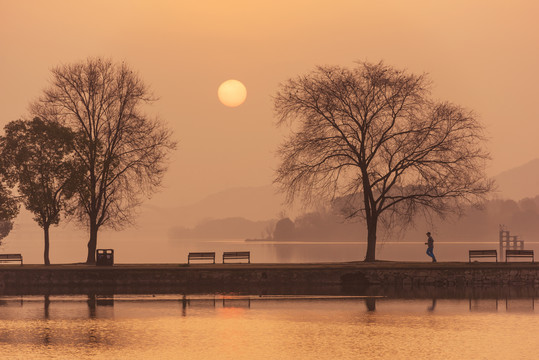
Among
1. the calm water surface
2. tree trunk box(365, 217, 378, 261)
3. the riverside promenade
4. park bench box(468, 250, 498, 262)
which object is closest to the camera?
the calm water surface

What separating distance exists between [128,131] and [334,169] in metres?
15.0

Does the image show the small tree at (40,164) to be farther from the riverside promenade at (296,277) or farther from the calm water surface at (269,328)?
the calm water surface at (269,328)

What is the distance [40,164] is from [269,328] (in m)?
32.6

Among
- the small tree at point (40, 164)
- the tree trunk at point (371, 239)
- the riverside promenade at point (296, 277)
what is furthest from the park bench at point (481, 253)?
the small tree at point (40, 164)

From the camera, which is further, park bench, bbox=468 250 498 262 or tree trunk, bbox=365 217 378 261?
tree trunk, bbox=365 217 378 261

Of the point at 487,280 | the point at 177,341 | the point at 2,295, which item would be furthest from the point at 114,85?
the point at 177,341

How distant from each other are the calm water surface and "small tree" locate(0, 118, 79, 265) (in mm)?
18711

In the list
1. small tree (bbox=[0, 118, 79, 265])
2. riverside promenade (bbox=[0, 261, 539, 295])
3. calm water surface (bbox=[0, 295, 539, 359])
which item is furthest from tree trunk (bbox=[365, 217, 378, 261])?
small tree (bbox=[0, 118, 79, 265])

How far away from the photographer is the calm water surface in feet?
65.6

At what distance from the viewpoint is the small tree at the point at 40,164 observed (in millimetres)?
52219

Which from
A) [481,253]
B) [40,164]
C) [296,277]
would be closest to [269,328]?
[296,277]

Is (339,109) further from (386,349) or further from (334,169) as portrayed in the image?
(386,349)

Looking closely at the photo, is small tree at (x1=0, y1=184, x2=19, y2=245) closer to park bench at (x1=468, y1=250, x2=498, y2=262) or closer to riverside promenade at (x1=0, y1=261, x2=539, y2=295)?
riverside promenade at (x1=0, y1=261, x2=539, y2=295)

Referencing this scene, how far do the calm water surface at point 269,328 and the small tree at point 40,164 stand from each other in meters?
18.7
